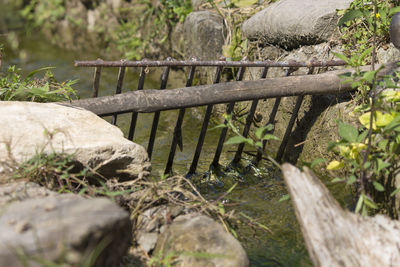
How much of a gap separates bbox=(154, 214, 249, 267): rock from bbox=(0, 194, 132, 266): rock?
0.37 metres

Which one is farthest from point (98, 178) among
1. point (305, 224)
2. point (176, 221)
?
point (305, 224)

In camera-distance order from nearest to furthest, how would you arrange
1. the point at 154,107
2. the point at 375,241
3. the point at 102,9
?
the point at 375,241 → the point at 154,107 → the point at 102,9

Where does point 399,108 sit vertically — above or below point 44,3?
above

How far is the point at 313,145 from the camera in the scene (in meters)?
3.47

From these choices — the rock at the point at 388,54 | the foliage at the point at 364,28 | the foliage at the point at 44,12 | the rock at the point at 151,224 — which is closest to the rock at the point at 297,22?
the foliage at the point at 364,28

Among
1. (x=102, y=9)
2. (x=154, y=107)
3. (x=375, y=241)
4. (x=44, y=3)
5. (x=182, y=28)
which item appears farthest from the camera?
(x=44, y=3)

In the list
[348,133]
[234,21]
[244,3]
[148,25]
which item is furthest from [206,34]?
[348,133]

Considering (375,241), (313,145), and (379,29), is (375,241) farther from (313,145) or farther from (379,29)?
(379,29)

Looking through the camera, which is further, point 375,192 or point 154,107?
point 154,107

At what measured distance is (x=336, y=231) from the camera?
6.56 ft

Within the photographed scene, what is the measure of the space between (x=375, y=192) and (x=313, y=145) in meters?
0.86

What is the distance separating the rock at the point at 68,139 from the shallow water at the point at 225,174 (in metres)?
0.36

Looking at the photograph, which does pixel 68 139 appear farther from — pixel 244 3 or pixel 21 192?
pixel 244 3

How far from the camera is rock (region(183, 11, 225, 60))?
4.70 m
